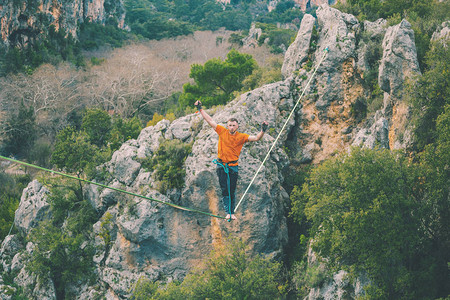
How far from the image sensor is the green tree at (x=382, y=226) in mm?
13953

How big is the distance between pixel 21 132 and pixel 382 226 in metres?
33.8

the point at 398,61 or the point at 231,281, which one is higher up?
the point at 398,61

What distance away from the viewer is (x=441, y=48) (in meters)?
16.8

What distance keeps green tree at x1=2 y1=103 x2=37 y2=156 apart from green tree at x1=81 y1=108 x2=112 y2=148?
9.64m

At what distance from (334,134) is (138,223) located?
11.2 m

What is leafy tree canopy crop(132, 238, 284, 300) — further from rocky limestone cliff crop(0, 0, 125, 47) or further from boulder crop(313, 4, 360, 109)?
rocky limestone cliff crop(0, 0, 125, 47)

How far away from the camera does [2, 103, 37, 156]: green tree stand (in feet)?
121

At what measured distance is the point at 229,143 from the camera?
11.4 m

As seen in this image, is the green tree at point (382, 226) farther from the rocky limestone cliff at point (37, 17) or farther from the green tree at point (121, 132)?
the rocky limestone cliff at point (37, 17)

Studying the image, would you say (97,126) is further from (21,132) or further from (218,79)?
(21,132)

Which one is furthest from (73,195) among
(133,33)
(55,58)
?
(133,33)

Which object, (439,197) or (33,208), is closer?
(439,197)

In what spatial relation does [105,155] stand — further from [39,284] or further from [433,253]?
[433,253]

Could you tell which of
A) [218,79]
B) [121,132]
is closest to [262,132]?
[218,79]
